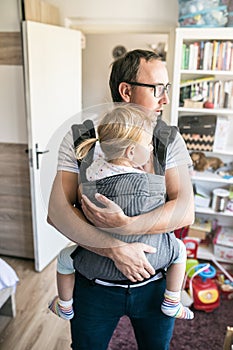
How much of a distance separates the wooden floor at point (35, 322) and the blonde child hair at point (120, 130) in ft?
4.44

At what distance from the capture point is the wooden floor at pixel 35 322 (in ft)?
6.31

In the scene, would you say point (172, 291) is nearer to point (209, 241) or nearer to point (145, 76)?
point (145, 76)

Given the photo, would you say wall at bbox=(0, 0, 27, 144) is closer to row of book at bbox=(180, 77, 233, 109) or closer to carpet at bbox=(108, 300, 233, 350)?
row of book at bbox=(180, 77, 233, 109)

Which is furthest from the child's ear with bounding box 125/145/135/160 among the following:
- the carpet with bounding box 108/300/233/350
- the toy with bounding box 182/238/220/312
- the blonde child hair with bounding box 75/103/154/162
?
the toy with bounding box 182/238/220/312

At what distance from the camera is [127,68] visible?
1.05 m

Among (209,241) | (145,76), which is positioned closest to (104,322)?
(145,76)

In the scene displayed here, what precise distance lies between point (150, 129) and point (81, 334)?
65 centimetres

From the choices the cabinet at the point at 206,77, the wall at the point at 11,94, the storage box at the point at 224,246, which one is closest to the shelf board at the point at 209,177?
the cabinet at the point at 206,77

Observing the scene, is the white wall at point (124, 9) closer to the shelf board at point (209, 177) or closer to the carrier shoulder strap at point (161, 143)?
the shelf board at point (209, 177)

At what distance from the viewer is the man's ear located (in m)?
1.04

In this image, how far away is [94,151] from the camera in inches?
39.3

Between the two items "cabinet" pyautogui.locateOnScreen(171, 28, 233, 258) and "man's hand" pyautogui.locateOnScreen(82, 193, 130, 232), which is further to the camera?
"cabinet" pyautogui.locateOnScreen(171, 28, 233, 258)

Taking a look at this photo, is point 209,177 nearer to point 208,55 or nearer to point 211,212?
point 211,212

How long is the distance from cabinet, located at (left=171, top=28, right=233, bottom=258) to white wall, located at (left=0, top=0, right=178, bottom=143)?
29 centimetres
